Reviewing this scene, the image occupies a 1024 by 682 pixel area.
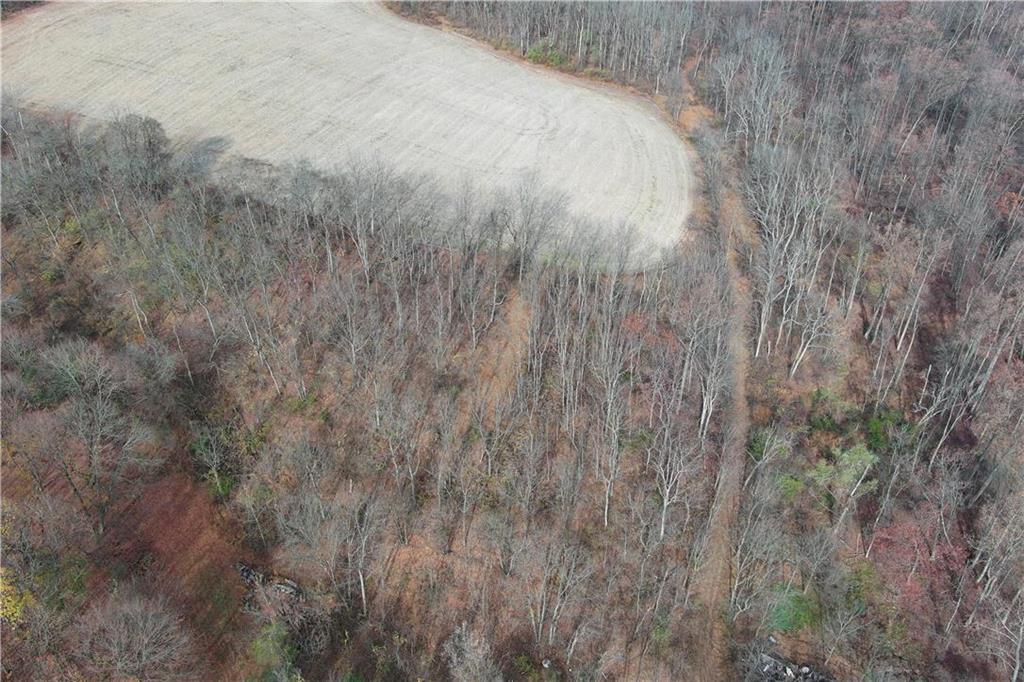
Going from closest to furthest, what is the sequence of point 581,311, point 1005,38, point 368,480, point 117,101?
point 368,480
point 581,311
point 117,101
point 1005,38

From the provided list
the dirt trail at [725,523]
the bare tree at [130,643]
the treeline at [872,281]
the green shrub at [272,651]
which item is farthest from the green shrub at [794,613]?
the bare tree at [130,643]

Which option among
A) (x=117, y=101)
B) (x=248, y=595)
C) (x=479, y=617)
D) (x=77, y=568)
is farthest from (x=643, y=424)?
(x=117, y=101)

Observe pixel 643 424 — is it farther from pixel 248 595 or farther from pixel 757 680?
pixel 248 595

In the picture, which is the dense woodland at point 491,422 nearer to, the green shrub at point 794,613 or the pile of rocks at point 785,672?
the green shrub at point 794,613

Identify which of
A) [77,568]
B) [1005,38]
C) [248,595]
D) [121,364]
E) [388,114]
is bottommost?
[248,595]

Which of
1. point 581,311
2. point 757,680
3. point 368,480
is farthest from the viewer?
point 581,311

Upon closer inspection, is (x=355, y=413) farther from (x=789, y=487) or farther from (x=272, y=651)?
(x=789, y=487)

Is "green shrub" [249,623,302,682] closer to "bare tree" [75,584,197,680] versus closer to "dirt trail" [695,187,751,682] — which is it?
"bare tree" [75,584,197,680]

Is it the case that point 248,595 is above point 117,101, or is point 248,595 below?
below
